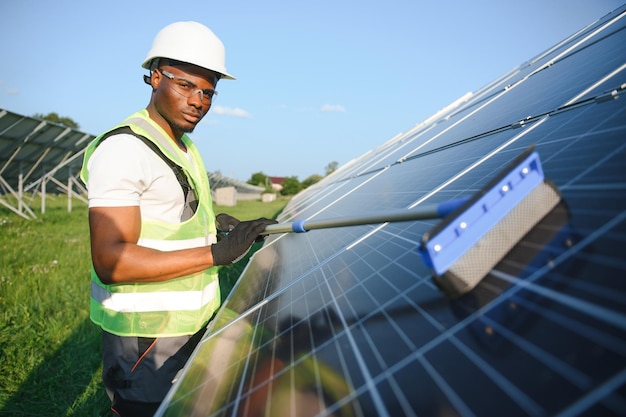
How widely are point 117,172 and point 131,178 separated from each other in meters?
0.07

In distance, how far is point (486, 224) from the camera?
1017mm

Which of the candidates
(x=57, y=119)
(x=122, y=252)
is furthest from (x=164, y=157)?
(x=57, y=119)

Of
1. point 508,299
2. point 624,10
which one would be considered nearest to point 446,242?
point 508,299

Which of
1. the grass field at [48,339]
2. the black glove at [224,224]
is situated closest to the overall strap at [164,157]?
the black glove at [224,224]

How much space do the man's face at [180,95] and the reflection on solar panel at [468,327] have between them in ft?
4.10

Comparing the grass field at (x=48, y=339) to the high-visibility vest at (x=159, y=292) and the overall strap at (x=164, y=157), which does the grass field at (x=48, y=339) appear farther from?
the overall strap at (x=164, y=157)

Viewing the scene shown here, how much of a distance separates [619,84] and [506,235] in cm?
141

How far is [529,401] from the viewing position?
664 millimetres

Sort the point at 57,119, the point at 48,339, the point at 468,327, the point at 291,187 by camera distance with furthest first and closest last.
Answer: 1. the point at 291,187
2. the point at 57,119
3. the point at 48,339
4. the point at 468,327

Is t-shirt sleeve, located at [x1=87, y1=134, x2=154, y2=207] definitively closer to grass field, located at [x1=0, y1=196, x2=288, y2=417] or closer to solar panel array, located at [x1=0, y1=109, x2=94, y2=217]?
grass field, located at [x1=0, y1=196, x2=288, y2=417]

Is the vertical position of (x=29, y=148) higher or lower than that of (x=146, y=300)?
higher

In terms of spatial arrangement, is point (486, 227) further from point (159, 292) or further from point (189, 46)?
point (189, 46)

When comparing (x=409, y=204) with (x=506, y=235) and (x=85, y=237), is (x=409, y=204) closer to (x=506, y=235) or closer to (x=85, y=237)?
(x=506, y=235)

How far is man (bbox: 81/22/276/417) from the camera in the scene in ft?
6.00
